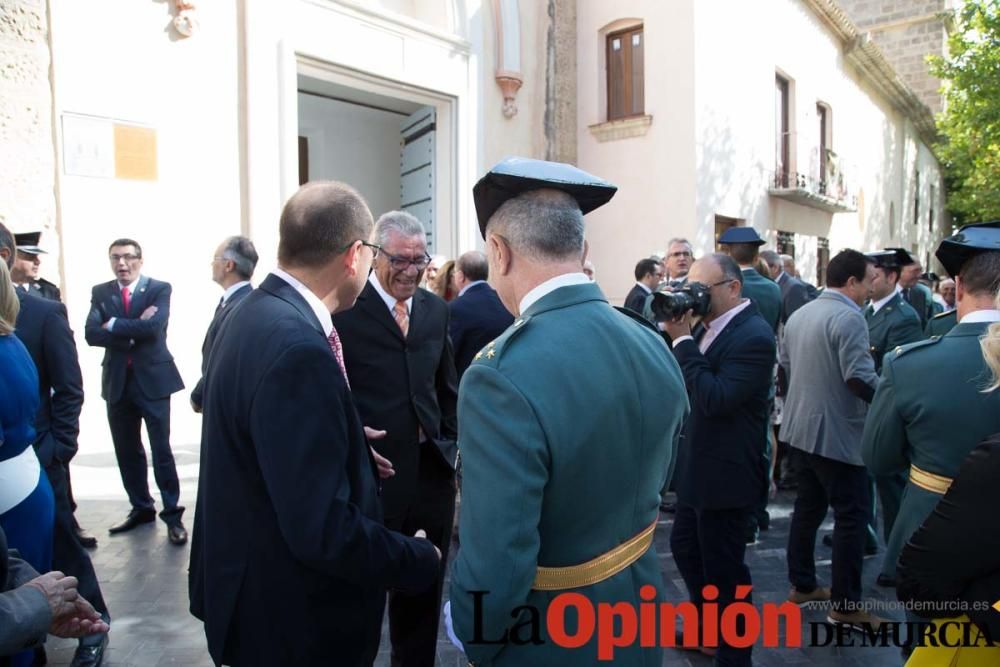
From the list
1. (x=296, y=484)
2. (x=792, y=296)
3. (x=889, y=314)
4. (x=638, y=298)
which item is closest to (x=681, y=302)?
(x=296, y=484)

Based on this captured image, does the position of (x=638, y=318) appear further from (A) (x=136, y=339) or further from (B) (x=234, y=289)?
(A) (x=136, y=339)

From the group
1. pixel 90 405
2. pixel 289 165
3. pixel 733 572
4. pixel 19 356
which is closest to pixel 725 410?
pixel 733 572

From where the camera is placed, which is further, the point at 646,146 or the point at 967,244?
the point at 646,146

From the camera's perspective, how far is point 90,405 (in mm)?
6906

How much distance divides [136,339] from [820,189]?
15.9m

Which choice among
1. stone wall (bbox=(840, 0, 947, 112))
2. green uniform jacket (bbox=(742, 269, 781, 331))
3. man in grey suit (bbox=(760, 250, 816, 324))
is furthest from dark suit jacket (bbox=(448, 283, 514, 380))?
stone wall (bbox=(840, 0, 947, 112))

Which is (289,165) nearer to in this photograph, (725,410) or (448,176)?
(448,176)

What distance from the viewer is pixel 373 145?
13.7 m

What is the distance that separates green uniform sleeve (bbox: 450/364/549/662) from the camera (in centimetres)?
146

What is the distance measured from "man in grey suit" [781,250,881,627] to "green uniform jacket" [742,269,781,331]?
1.17 meters

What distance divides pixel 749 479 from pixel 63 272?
6347 mm

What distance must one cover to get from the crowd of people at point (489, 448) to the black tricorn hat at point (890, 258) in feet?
8.14

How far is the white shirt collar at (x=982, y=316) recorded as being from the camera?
91.8 inches

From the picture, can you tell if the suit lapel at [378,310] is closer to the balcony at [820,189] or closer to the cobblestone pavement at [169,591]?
the cobblestone pavement at [169,591]
